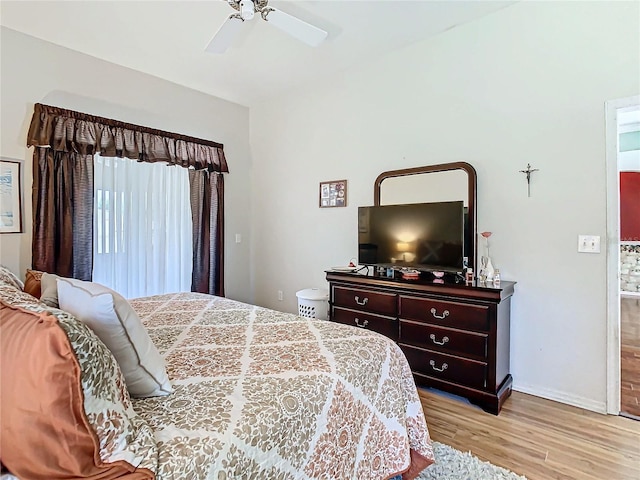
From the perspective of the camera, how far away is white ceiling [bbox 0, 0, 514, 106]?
2.56 meters

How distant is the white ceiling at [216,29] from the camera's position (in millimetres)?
2564

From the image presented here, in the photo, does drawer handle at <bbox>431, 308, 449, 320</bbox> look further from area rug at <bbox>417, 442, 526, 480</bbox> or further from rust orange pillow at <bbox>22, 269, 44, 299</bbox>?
rust orange pillow at <bbox>22, 269, 44, 299</bbox>

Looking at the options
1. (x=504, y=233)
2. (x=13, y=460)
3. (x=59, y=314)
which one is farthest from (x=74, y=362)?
(x=504, y=233)

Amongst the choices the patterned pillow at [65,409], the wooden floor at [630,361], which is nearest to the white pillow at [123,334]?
the patterned pillow at [65,409]

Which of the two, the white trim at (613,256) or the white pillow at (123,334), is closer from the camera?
the white pillow at (123,334)

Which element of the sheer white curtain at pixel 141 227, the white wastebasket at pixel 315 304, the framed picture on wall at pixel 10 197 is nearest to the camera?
the framed picture on wall at pixel 10 197

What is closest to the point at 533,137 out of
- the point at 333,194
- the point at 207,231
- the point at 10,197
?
the point at 333,194

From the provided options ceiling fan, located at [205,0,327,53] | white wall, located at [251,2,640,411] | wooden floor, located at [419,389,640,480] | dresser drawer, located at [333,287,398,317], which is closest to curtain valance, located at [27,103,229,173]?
ceiling fan, located at [205,0,327,53]

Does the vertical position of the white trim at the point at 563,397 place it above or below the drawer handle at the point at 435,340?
below

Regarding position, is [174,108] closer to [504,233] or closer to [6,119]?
[6,119]

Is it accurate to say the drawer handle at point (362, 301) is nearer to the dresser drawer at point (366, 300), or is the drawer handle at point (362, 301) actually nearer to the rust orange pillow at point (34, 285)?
Answer: the dresser drawer at point (366, 300)

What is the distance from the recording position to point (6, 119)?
2789mm

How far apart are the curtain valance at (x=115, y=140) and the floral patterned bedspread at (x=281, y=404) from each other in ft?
6.72

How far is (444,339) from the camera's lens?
2520mm
